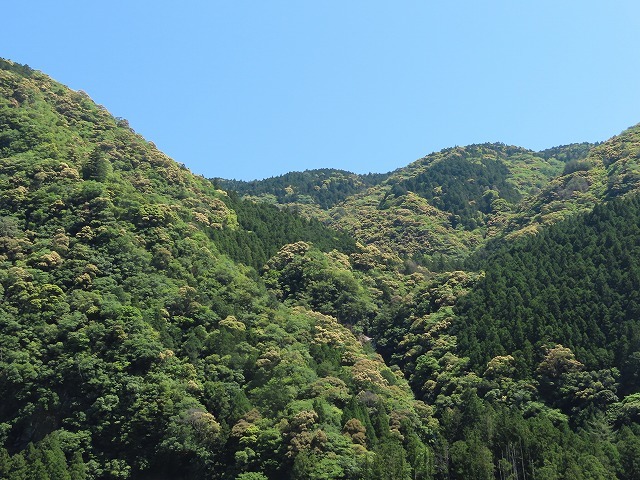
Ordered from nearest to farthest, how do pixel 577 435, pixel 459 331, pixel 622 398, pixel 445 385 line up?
pixel 577 435
pixel 622 398
pixel 445 385
pixel 459 331

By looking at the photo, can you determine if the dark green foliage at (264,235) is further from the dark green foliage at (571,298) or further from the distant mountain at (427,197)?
the dark green foliage at (571,298)

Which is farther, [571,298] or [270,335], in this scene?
[571,298]

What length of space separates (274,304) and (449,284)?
2449 cm

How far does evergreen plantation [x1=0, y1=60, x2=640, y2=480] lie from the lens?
2307 inches

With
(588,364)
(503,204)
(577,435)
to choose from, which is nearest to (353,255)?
(588,364)

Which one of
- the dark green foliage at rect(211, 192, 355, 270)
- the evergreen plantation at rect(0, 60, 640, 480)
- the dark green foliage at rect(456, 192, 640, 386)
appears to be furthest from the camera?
the dark green foliage at rect(211, 192, 355, 270)

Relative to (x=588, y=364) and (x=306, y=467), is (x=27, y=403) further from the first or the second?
(x=588, y=364)

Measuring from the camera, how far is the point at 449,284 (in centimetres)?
9262

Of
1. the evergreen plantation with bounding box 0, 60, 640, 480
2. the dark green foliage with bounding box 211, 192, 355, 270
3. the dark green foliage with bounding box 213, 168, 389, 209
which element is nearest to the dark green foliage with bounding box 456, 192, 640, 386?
the evergreen plantation with bounding box 0, 60, 640, 480

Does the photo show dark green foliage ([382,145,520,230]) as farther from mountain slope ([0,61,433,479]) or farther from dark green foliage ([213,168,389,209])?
mountain slope ([0,61,433,479])

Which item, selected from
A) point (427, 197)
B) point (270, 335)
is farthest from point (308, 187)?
point (270, 335)

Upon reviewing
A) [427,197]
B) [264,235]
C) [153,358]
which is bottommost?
[153,358]

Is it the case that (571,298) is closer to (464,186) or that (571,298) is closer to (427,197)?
(427,197)

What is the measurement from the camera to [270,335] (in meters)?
72.9
